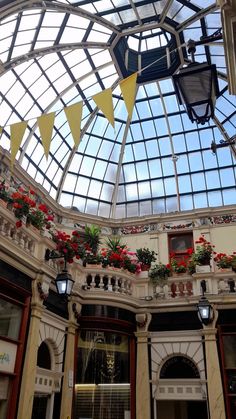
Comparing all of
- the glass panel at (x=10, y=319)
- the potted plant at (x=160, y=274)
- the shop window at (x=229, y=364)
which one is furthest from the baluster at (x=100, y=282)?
the shop window at (x=229, y=364)

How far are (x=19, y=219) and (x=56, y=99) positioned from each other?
791 centimetres

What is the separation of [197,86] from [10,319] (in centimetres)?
593

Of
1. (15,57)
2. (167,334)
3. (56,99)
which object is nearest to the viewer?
(167,334)

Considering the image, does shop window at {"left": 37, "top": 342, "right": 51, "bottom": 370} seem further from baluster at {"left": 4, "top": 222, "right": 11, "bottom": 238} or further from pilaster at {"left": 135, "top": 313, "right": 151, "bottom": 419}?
baluster at {"left": 4, "top": 222, "right": 11, "bottom": 238}

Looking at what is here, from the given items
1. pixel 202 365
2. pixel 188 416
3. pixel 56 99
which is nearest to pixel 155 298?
pixel 202 365

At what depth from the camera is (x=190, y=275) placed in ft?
37.4

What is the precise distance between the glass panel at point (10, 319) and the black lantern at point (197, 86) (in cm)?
534

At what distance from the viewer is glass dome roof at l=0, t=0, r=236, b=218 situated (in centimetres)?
1236

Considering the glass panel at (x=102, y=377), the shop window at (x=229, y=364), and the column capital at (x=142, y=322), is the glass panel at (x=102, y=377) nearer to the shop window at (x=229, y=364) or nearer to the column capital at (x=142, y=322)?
the column capital at (x=142, y=322)

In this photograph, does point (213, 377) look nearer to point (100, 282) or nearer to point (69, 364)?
point (69, 364)

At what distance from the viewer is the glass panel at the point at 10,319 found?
25.5 ft

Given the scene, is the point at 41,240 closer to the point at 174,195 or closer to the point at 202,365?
the point at 202,365

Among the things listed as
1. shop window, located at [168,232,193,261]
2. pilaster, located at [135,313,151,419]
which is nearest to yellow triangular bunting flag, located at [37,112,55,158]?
pilaster, located at [135,313,151,419]

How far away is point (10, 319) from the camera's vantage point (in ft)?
26.3
